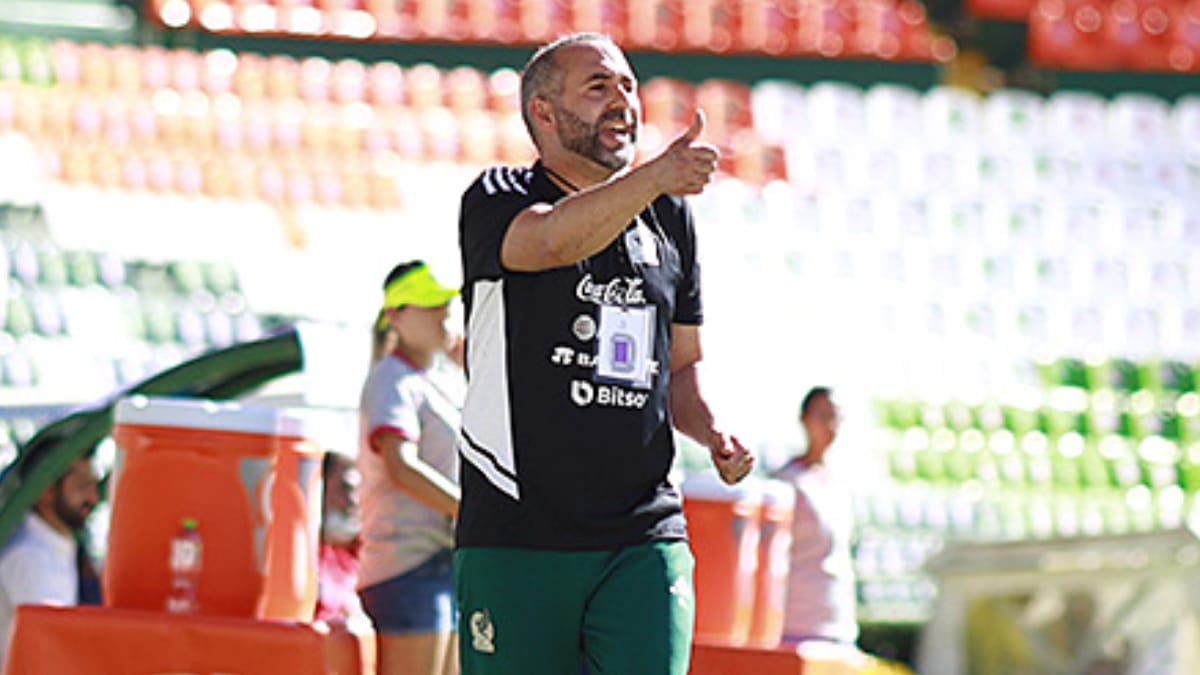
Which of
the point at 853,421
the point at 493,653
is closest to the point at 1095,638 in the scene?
the point at 853,421

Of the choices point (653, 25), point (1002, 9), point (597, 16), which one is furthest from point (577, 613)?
point (1002, 9)

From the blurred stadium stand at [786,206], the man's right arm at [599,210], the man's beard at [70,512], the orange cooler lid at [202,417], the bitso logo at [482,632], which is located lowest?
the bitso logo at [482,632]

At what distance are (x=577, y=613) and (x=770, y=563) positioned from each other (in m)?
2.31

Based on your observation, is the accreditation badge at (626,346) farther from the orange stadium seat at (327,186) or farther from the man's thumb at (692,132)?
the orange stadium seat at (327,186)

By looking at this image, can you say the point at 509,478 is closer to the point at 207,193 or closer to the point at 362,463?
the point at 362,463

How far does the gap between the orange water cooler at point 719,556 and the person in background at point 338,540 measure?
3.99 feet

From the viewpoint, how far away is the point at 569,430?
143 inches

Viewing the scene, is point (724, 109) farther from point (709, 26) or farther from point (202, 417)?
point (202, 417)

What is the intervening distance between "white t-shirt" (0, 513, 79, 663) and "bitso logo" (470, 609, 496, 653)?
3110mm

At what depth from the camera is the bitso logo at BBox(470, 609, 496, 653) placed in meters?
3.65

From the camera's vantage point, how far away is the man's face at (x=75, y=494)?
6691 mm

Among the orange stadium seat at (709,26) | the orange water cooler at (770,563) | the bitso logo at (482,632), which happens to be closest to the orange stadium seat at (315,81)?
the orange stadium seat at (709,26)

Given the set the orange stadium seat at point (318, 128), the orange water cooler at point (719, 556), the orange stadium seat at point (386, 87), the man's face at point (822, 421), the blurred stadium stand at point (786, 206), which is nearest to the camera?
the orange water cooler at point (719, 556)

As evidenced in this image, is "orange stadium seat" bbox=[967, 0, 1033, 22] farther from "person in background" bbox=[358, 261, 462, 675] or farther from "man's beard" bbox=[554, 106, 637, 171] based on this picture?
"man's beard" bbox=[554, 106, 637, 171]
